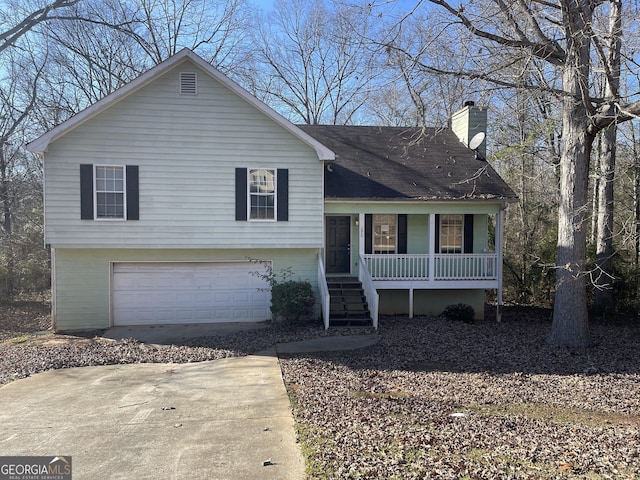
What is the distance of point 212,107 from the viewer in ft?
39.7

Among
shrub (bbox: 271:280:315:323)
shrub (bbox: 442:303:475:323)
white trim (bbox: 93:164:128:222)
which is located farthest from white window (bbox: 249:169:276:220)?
shrub (bbox: 442:303:475:323)

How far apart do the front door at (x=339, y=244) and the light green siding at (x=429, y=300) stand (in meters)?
1.55

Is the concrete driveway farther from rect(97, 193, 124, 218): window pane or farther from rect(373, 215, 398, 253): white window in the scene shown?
rect(373, 215, 398, 253): white window

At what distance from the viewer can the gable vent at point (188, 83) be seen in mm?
11945

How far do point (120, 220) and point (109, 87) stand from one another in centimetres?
1461

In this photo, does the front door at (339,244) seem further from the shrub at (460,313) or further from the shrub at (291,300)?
the shrub at (460,313)

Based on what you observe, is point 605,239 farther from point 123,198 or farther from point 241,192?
point 123,198

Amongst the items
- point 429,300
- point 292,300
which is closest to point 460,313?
point 429,300

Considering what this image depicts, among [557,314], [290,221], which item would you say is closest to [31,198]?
[290,221]

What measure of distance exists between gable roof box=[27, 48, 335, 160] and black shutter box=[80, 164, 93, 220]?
1.03 metres

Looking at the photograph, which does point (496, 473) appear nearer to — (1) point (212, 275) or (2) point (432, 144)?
(1) point (212, 275)

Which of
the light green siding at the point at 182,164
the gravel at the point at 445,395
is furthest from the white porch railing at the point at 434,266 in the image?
the light green siding at the point at 182,164

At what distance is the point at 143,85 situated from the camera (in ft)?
38.3

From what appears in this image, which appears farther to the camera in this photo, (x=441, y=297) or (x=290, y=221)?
(x=441, y=297)
